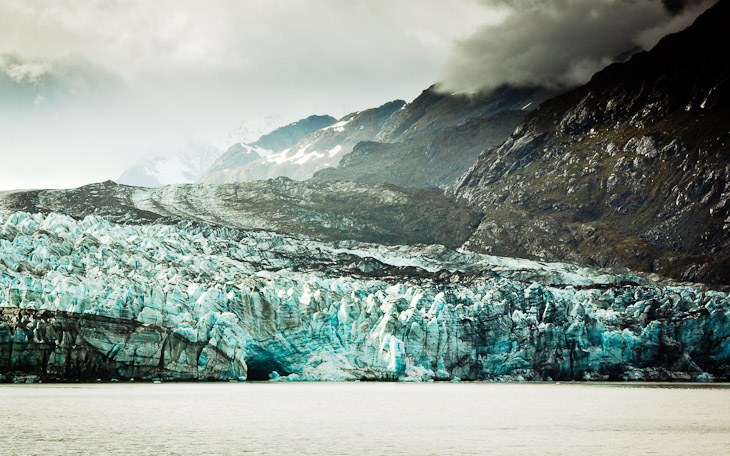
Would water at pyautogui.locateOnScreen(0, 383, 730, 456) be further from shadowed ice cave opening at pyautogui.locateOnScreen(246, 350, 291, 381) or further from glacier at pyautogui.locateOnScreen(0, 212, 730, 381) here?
shadowed ice cave opening at pyautogui.locateOnScreen(246, 350, 291, 381)

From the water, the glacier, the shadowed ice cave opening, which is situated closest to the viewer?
the water

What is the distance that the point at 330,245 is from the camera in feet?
601

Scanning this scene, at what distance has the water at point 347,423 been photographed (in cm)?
3053

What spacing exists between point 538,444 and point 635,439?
217 inches

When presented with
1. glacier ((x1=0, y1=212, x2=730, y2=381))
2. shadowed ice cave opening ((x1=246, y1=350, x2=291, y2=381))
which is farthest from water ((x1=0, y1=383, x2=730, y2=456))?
shadowed ice cave opening ((x1=246, y1=350, x2=291, y2=381))

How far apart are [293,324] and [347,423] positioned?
43.1 meters

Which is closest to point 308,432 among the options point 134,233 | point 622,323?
point 622,323

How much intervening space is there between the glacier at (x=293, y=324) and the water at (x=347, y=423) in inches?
228

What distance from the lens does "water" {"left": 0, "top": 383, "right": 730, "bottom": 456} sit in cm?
3053

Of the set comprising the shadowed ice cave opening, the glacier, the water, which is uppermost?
the glacier

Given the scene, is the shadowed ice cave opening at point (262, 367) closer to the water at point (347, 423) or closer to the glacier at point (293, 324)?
the glacier at point (293, 324)

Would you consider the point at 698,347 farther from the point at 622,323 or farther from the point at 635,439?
the point at 635,439

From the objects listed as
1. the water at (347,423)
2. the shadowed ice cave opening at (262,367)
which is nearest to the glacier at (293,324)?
the shadowed ice cave opening at (262,367)

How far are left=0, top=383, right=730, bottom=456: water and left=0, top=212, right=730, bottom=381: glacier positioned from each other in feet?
19.0
